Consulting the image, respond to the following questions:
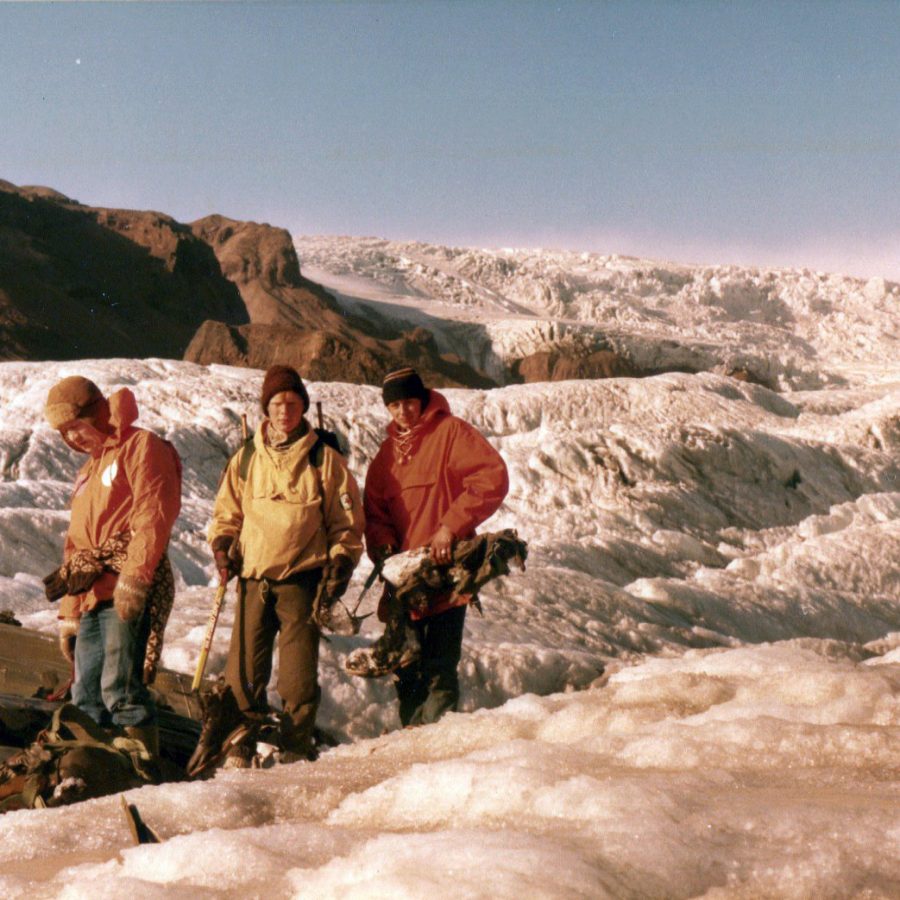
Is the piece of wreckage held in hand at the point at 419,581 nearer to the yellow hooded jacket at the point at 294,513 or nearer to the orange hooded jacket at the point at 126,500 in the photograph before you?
the yellow hooded jacket at the point at 294,513

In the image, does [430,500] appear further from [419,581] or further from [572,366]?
[572,366]

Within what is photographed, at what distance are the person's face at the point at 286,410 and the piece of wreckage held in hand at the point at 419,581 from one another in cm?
59

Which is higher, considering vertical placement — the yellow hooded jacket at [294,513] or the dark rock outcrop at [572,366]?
the dark rock outcrop at [572,366]

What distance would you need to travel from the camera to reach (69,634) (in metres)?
4.30

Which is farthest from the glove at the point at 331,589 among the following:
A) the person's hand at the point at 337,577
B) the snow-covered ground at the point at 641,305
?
the snow-covered ground at the point at 641,305

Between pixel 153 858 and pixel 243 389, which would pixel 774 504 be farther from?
pixel 153 858

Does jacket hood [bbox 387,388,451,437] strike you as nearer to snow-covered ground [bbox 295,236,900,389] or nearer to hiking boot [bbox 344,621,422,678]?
hiking boot [bbox 344,621,422,678]

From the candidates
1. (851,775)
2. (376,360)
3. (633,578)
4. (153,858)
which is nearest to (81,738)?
(153,858)

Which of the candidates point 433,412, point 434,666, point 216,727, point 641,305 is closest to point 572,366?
point 641,305

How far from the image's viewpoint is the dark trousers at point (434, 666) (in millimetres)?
4383

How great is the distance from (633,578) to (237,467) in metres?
8.23

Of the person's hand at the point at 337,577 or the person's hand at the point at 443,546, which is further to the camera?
the person's hand at the point at 443,546

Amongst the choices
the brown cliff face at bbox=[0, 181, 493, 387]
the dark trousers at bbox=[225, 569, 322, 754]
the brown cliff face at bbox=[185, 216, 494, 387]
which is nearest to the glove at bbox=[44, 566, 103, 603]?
the dark trousers at bbox=[225, 569, 322, 754]

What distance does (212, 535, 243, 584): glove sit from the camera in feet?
13.9
